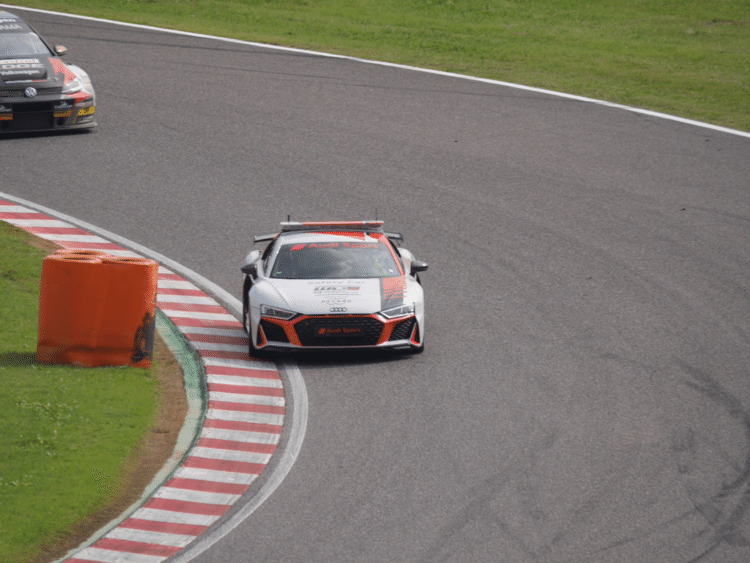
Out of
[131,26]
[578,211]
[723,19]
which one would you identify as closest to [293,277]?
[578,211]

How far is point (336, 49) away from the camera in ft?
83.5

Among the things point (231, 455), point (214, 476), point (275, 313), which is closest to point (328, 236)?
point (275, 313)

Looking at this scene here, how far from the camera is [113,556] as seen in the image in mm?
7805

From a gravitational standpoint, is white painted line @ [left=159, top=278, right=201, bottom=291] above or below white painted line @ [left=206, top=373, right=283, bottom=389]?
above

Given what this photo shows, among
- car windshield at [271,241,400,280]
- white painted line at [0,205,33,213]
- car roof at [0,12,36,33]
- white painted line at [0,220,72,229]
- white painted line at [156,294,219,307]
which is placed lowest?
white painted line at [156,294,219,307]

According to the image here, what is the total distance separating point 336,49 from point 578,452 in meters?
17.7

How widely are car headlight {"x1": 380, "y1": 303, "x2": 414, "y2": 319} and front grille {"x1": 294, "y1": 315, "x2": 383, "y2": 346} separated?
0.41 ft

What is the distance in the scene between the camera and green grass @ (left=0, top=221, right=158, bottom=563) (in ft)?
26.9

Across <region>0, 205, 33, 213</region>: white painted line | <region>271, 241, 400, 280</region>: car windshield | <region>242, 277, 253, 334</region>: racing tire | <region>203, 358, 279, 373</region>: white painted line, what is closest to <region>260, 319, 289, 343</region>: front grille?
<region>203, 358, 279, 373</region>: white painted line

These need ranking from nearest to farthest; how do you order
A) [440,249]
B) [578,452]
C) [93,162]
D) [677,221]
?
[578,452], [440,249], [677,221], [93,162]

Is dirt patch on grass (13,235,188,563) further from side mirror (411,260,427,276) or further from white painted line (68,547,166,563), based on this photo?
side mirror (411,260,427,276)

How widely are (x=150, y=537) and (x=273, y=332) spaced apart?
3775 mm

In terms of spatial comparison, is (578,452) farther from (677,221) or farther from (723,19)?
(723,19)

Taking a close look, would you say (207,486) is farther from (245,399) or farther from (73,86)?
(73,86)
